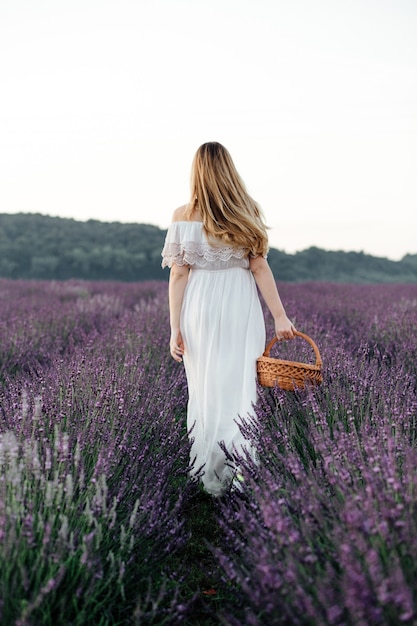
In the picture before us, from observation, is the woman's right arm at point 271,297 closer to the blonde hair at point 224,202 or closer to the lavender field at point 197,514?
the blonde hair at point 224,202

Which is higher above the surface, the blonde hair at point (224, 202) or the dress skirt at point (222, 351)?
the blonde hair at point (224, 202)

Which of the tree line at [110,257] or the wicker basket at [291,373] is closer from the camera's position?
the wicker basket at [291,373]

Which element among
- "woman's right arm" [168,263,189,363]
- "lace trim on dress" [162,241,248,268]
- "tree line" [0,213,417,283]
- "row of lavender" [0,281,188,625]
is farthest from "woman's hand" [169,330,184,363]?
"tree line" [0,213,417,283]

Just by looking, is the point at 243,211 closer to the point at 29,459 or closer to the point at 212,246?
the point at 212,246

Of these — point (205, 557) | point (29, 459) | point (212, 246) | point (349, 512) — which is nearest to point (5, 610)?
point (29, 459)

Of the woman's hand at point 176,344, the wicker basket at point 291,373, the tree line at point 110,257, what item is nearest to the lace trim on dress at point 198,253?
the woman's hand at point 176,344

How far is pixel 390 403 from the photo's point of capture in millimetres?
2486

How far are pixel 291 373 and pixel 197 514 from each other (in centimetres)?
78

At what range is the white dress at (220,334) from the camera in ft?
9.29

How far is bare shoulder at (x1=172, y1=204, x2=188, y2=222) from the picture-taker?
2869 mm

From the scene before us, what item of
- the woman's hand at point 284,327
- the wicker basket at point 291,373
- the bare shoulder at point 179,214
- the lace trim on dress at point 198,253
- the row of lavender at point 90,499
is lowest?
the row of lavender at point 90,499

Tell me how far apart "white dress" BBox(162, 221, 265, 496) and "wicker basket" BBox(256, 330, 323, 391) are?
0.40 ft

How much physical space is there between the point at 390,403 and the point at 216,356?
0.82m

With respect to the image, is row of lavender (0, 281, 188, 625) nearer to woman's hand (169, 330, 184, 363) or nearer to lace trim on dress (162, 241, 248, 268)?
woman's hand (169, 330, 184, 363)
